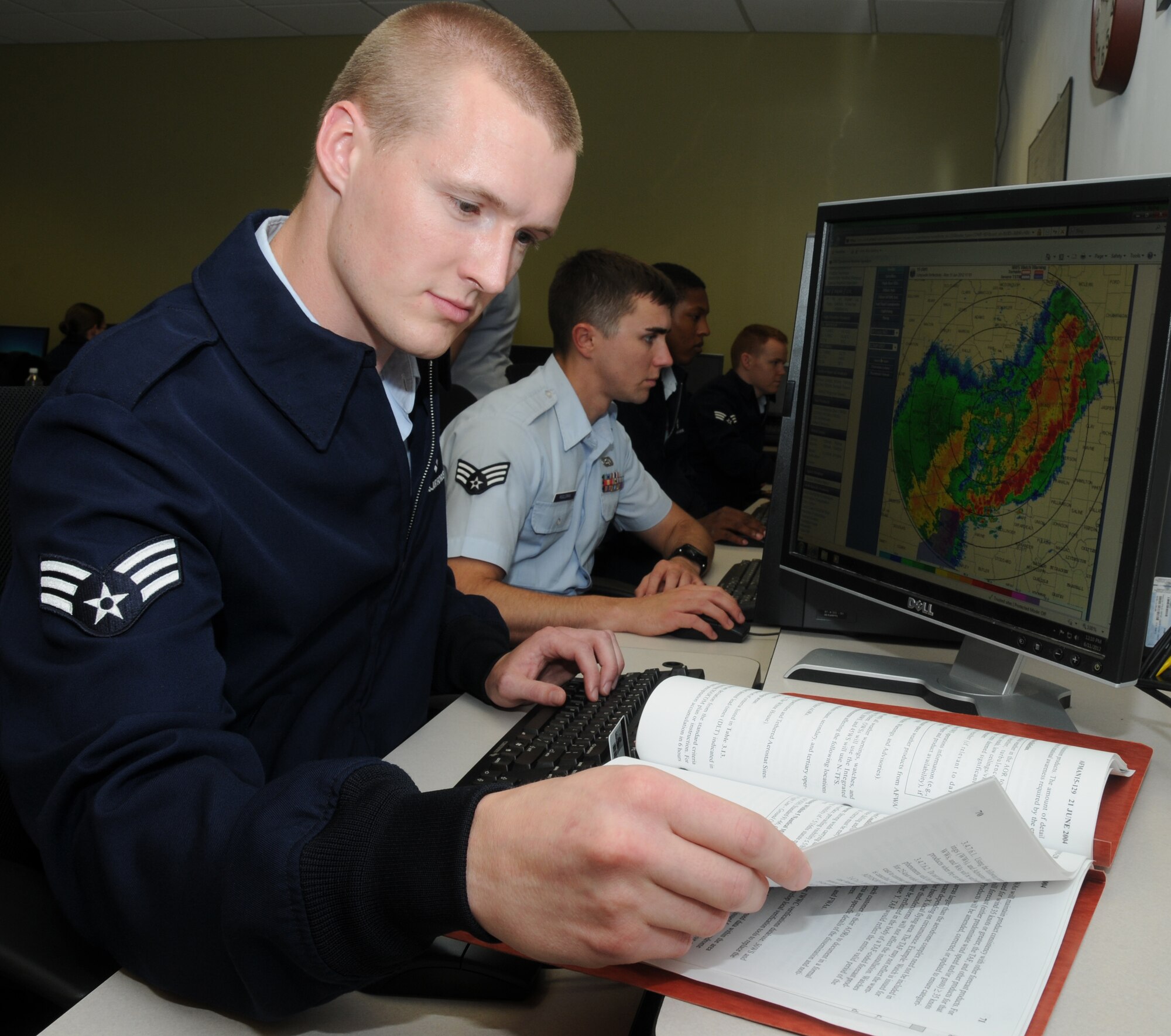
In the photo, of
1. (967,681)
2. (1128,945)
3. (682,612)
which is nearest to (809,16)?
(682,612)

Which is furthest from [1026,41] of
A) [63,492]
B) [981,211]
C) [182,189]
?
[182,189]

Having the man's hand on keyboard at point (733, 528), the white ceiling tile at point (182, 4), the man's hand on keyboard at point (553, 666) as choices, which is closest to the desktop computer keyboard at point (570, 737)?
the man's hand on keyboard at point (553, 666)

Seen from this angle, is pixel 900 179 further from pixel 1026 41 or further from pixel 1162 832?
pixel 1162 832

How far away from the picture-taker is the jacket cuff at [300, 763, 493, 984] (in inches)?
19.6

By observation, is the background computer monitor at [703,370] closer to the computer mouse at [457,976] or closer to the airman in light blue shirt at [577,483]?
the airman in light blue shirt at [577,483]

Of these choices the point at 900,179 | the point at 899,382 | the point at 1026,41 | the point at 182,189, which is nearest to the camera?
the point at 899,382

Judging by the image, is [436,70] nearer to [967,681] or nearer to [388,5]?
[967,681]

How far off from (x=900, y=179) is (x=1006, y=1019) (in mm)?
4999

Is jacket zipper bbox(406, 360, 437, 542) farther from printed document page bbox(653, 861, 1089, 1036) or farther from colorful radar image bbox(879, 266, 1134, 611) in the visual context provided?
printed document page bbox(653, 861, 1089, 1036)

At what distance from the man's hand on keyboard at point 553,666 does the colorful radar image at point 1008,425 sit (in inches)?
12.1

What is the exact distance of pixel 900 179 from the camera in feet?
16.0

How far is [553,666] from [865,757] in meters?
0.42

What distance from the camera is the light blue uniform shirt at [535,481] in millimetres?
1690

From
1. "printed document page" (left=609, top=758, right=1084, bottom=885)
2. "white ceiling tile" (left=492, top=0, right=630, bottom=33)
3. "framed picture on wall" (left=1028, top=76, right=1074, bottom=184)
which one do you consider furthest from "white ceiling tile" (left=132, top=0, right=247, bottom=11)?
"printed document page" (left=609, top=758, right=1084, bottom=885)
